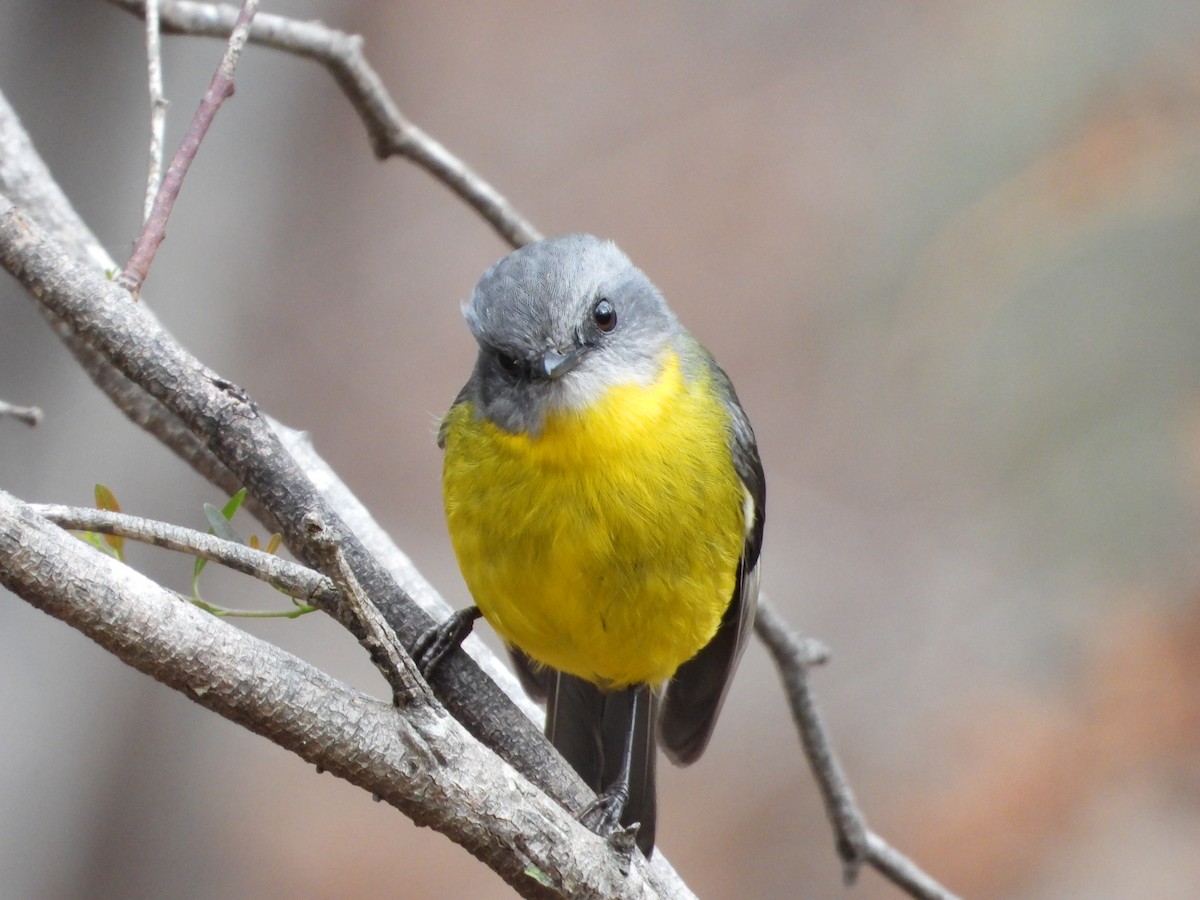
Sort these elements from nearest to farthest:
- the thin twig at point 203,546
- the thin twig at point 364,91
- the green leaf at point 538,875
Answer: the thin twig at point 203,546
the green leaf at point 538,875
the thin twig at point 364,91

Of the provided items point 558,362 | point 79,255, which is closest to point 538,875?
point 558,362

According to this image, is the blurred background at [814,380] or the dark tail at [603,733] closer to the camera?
the dark tail at [603,733]

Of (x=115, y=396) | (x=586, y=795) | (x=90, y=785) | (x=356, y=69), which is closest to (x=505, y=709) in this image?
(x=586, y=795)

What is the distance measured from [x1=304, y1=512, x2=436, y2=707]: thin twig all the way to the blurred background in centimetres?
433

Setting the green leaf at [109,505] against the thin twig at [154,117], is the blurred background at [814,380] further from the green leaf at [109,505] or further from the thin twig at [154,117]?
the green leaf at [109,505]

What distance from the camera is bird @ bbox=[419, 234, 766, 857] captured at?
109 inches

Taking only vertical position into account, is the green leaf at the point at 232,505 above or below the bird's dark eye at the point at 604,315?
below

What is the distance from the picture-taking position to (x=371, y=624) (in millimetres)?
1773

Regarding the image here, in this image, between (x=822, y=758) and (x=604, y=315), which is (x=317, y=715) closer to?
(x=604, y=315)

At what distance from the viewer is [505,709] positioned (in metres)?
2.24

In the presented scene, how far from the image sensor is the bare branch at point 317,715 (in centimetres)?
158

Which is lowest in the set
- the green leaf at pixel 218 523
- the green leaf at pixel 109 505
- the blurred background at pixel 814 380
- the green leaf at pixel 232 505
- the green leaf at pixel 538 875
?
the green leaf at pixel 538 875

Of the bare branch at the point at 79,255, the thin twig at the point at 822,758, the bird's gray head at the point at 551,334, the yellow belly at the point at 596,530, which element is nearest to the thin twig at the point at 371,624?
the yellow belly at the point at 596,530

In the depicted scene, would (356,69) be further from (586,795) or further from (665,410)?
(586,795)
